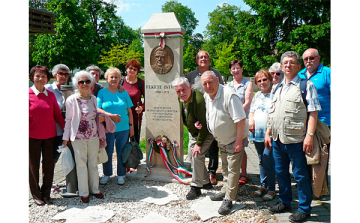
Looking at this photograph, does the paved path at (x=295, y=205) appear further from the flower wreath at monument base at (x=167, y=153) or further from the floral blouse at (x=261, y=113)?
the flower wreath at monument base at (x=167, y=153)

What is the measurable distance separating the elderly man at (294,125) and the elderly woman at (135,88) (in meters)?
2.65

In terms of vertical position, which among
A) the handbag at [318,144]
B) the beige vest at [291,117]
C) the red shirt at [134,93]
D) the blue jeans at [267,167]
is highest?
the red shirt at [134,93]

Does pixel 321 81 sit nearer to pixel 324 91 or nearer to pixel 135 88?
pixel 324 91

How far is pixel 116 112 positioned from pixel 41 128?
1.21 meters

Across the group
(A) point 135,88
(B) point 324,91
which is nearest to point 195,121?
(A) point 135,88

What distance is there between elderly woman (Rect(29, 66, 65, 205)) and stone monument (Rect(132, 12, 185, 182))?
5.51 feet

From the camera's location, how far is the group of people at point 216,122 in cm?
353

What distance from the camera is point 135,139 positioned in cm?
554

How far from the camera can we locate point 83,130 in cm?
427

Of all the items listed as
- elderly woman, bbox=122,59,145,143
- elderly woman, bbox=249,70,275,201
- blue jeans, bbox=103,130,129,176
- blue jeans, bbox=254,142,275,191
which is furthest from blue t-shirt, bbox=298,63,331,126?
blue jeans, bbox=103,130,129,176

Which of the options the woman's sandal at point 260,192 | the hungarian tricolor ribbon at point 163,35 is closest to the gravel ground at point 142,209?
the woman's sandal at point 260,192

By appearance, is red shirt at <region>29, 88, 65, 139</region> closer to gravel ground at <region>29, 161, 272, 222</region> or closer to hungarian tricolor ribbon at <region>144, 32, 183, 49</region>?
gravel ground at <region>29, 161, 272, 222</region>

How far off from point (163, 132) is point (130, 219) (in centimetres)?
188

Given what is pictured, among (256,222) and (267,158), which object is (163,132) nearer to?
(267,158)
